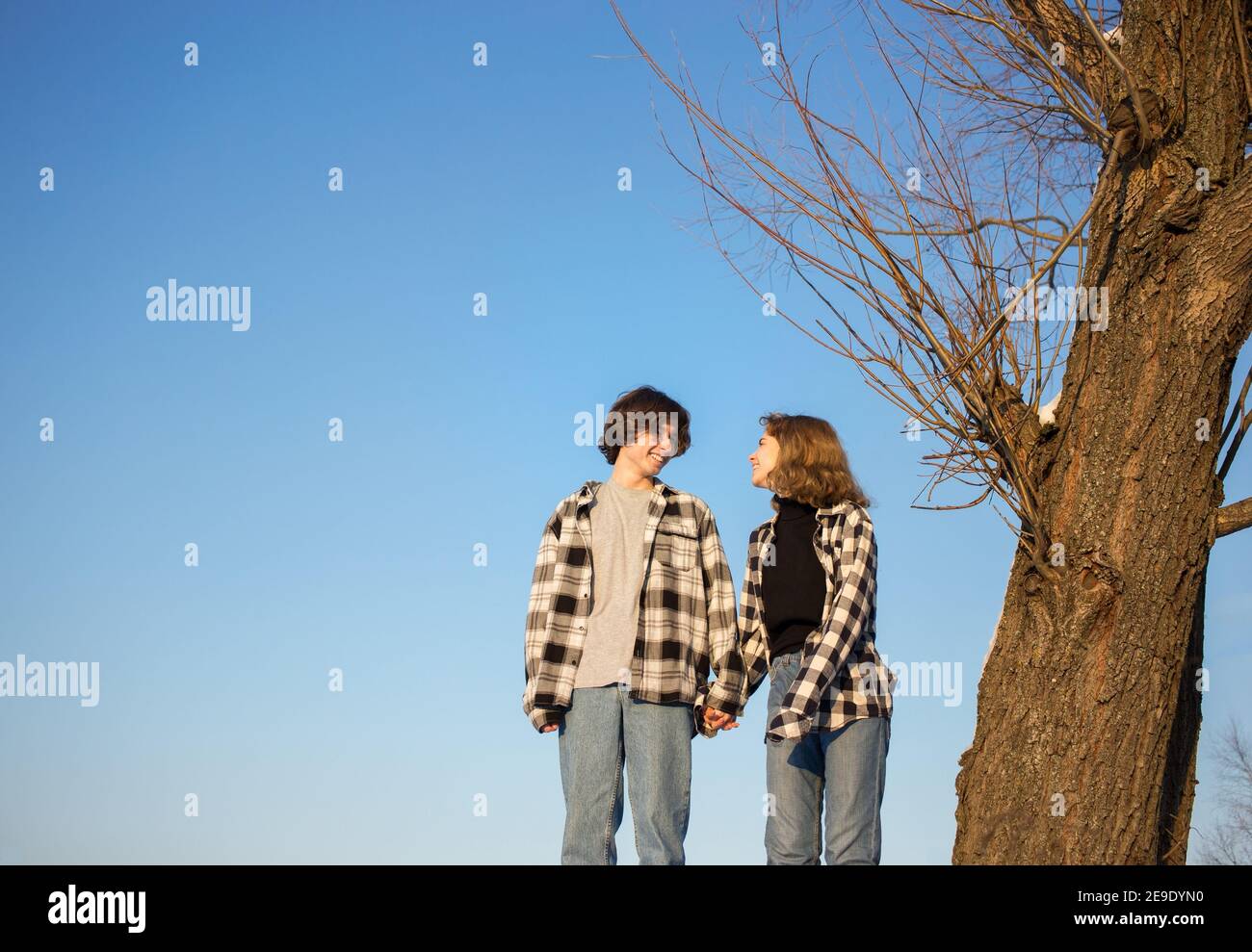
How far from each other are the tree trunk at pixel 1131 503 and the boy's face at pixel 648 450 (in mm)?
1384

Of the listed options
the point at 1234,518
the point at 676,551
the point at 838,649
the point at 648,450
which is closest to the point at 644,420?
Answer: the point at 648,450

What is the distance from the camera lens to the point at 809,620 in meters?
4.47

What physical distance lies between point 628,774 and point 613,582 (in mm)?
716

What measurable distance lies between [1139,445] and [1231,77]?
1.41 m

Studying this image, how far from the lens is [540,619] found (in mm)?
4555

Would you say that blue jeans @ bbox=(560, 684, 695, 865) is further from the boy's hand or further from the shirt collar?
the shirt collar

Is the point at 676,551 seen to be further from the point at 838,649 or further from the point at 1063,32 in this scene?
the point at 1063,32

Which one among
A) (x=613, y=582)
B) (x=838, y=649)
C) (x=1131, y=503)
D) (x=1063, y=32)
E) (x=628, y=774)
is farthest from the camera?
(x=1063, y=32)

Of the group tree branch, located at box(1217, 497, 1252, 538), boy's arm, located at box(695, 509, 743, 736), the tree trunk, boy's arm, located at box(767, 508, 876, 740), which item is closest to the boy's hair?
boy's arm, located at box(695, 509, 743, 736)

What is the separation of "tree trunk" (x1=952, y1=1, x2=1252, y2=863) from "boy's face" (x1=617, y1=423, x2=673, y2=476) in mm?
1384
